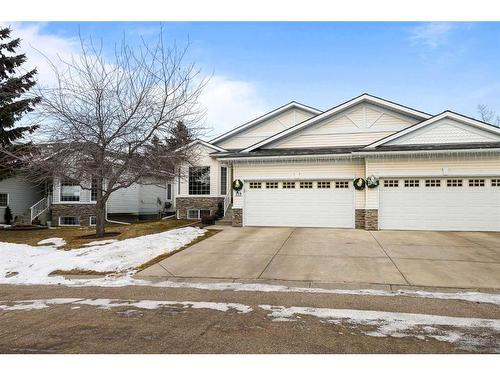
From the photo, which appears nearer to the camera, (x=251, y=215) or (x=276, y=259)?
(x=276, y=259)

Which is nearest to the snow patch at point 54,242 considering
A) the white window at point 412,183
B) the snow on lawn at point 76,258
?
the snow on lawn at point 76,258

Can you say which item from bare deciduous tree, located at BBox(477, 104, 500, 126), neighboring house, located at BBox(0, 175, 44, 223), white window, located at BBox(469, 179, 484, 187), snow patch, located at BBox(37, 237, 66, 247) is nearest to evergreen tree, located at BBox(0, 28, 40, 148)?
neighboring house, located at BBox(0, 175, 44, 223)

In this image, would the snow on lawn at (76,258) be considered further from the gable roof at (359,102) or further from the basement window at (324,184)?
the gable roof at (359,102)

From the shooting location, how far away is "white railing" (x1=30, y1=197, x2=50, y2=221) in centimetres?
2396

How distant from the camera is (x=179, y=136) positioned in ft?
55.6

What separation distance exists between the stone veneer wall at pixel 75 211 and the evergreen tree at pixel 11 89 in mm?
4847

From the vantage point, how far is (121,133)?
15172 millimetres

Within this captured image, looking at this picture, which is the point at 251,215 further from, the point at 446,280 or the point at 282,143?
the point at 446,280

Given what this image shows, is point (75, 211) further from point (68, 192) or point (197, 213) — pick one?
point (197, 213)

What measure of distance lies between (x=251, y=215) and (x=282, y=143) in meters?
4.35

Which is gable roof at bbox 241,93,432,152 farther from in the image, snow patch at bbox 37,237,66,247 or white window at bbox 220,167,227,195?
snow patch at bbox 37,237,66,247

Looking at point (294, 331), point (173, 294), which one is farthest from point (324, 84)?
point (294, 331)

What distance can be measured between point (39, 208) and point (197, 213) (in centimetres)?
1074

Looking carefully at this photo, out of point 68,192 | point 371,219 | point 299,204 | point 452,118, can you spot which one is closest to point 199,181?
point 299,204
